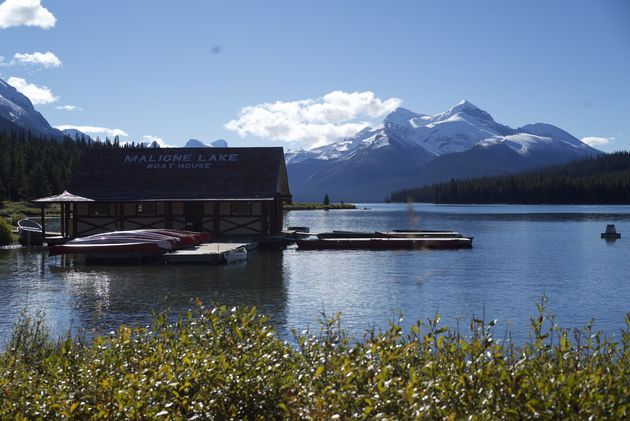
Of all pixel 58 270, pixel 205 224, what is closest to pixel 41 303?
pixel 58 270

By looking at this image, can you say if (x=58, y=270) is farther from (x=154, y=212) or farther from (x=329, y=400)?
(x=329, y=400)

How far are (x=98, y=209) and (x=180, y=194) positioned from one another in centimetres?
673

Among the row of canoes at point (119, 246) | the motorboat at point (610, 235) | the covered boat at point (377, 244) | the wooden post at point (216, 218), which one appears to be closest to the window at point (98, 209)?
the wooden post at point (216, 218)

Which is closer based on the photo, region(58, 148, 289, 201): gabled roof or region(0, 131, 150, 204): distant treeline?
region(58, 148, 289, 201): gabled roof

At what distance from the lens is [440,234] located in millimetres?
57500

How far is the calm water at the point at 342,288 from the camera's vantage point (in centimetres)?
2197

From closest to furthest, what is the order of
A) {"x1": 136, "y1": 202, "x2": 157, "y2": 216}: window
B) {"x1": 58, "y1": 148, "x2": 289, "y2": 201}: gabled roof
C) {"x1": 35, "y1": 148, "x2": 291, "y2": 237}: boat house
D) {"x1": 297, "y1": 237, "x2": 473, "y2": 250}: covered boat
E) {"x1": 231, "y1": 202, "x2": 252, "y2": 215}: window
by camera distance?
{"x1": 297, "y1": 237, "x2": 473, "y2": 250}: covered boat
{"x1": 35, "y1": 148, "x2": 291, "y2": 237}: boat house
{"x1": 58, "y1": 148, "x2": 289, "y2": 201}: gabled roof
{"x1": 136, "y1": 202, "x2": 157, "y2": 216}: window
{"x1": 231, "y1": 202, "x2": 252, "y2": 215}: window

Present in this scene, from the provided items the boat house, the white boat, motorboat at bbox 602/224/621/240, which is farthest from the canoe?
motorboat at bbox 602/224/621/240

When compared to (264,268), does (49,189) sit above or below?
above

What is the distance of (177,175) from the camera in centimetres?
5431

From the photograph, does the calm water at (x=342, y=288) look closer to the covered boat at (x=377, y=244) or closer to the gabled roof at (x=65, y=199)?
the covered boat at (x=377, y=244)

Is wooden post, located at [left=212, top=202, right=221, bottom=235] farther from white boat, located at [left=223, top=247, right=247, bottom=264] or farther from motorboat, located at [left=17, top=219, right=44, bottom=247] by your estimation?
motorboat, located at [left=17, top=219, right=44, bottom=247]

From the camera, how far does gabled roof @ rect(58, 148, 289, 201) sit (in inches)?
2036

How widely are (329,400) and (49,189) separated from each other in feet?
405
